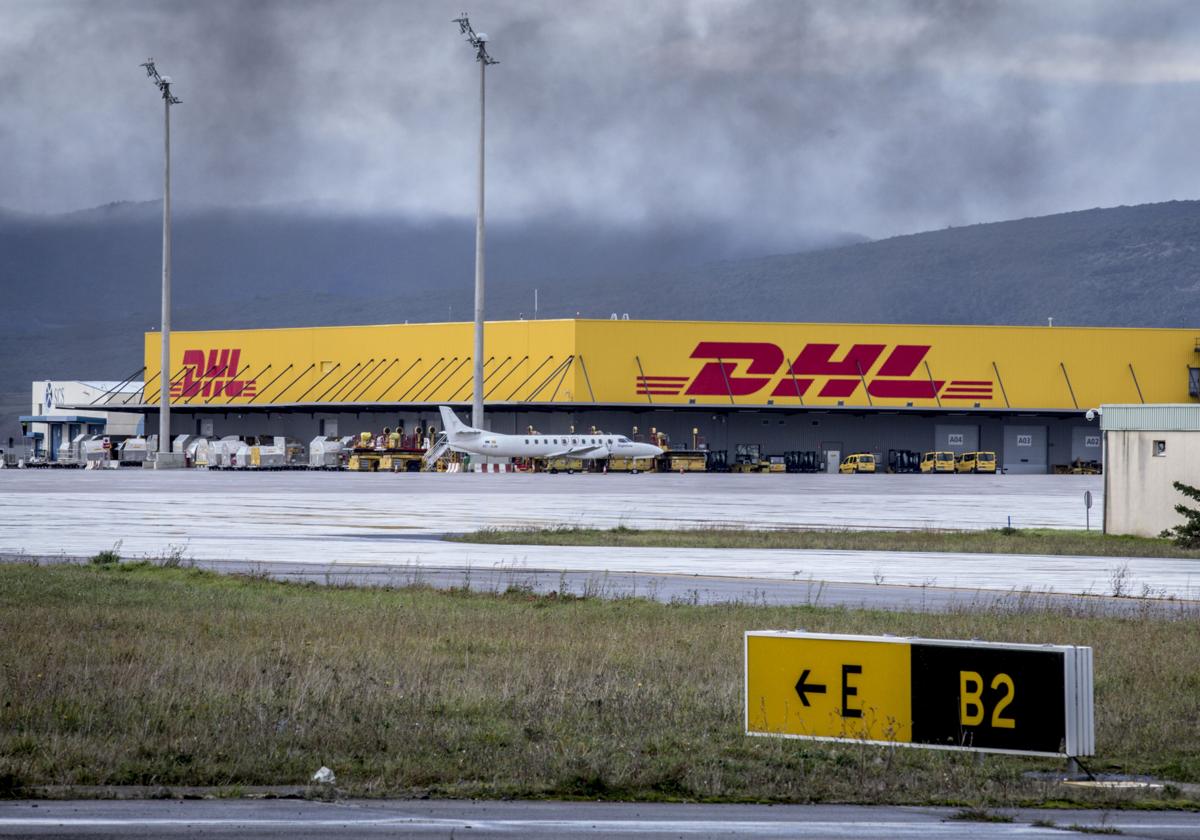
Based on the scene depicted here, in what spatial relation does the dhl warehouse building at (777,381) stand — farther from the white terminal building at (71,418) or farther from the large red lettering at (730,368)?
the white terminal building at (71,418)

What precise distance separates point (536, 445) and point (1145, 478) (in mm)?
57476

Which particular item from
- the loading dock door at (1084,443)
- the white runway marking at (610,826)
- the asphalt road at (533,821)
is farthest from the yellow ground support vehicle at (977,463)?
the white runway marking at (610,826)

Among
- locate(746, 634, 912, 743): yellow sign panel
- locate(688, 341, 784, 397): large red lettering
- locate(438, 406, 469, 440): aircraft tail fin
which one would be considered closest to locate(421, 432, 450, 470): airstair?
locate(438, 406, 469, 440): aircraft tail fin

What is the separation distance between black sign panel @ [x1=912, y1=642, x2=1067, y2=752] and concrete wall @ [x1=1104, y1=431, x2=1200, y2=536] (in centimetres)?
3184

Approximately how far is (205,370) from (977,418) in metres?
58.7

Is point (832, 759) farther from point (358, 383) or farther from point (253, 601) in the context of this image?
point (358, 383)

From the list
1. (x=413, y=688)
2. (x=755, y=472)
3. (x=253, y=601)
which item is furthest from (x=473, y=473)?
(x=413, y=688)

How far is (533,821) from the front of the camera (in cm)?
981

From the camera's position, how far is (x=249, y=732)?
12.3 metres

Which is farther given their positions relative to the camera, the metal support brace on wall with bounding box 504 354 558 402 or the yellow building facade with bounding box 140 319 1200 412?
the metal support brace on wall with bounding box 504 354 558 402

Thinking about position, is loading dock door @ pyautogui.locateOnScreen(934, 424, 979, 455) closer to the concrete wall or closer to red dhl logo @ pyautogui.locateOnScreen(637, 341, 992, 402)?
red dhl logo @ pyautogui.locateOnScreen(637, 341, 992, 402)

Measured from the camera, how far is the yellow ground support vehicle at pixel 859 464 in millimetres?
101438

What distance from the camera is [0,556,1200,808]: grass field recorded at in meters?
11.1

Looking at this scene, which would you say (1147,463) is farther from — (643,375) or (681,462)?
(643,375)
